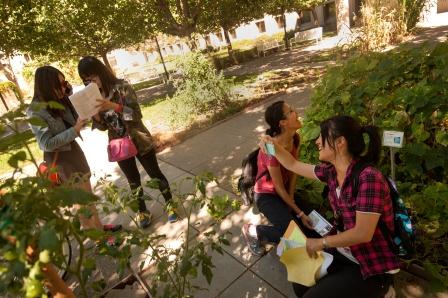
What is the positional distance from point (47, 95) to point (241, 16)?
18442 millimetres

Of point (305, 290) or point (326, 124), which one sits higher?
point (326, 124)

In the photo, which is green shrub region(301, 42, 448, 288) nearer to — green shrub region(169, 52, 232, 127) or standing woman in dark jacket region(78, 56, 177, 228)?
standing woman in dark jacket region(78, 56, 177, 228)

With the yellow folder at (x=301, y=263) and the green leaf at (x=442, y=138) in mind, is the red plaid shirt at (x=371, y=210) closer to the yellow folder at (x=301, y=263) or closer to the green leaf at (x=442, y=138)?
the yellow folder at (x=301, y=263)

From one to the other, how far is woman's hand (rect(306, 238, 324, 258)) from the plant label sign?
0.86 meters

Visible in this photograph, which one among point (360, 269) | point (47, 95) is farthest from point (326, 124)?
point (47, 95)

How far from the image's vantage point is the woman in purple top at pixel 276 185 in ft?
9.09

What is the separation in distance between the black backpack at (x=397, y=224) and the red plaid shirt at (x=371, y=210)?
3 cm

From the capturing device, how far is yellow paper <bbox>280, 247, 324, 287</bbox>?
7.00 feet

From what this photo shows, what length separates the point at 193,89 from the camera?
7652 millimetres

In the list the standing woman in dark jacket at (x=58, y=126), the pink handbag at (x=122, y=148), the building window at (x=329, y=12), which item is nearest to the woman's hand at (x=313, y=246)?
the standing woman in dark jacket at (x=58, y=126)

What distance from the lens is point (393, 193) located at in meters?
1.96

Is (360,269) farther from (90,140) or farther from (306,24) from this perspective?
(306,24)

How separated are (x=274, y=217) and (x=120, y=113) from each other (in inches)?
76.0

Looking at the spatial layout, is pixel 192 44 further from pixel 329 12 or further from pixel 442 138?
pixel 329 12
